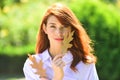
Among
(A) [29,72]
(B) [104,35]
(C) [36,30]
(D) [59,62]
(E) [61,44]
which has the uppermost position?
(E) [61,44]

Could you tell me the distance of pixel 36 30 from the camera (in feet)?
39.2

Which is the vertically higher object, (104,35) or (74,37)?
(74,37)

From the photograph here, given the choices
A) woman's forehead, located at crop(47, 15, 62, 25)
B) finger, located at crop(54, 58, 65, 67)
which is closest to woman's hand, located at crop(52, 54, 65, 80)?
finger, located at crop(54, 58, 65, 67)

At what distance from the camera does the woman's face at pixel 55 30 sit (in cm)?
356

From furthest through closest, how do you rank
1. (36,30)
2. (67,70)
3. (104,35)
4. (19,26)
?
(19,26)
(36,30)
(104,35)
(67,70)

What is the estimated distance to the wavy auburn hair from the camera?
3617 mm

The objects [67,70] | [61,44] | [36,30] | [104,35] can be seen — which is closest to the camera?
[61,44]

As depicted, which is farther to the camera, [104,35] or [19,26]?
[19,26]

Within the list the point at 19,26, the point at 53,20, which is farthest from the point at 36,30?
the point at 53,20

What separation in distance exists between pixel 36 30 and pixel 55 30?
8.37 meters

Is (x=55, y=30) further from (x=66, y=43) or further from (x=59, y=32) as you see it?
(x=66, y=43)

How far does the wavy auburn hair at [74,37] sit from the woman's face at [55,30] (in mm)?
27

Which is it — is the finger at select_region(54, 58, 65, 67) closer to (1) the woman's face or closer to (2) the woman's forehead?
(1) the woman's face

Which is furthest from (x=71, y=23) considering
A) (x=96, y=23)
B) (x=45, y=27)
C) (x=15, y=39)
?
(x=15, y=39)
